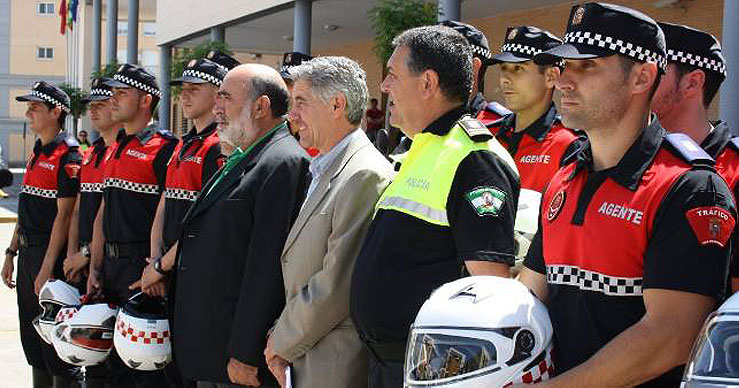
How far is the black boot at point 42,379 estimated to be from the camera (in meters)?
6.85

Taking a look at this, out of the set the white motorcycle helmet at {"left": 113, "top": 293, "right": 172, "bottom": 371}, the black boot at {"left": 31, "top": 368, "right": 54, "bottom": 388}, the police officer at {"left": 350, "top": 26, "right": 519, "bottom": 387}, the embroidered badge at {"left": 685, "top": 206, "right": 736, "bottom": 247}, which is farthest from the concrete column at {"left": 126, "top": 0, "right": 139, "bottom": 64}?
the embroidered badge at {"left": 685, "top": 206, "right": 736, "bottom": 247}

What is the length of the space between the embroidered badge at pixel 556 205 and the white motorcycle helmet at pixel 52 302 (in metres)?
3.73

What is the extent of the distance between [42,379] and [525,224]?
4.61 m

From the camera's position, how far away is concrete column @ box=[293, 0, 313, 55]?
16516 millimetres

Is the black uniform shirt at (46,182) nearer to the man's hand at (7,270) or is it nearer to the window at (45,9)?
the man's hand at (7,270)

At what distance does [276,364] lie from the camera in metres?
3.74

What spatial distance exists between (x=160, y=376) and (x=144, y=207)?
38.8 inches

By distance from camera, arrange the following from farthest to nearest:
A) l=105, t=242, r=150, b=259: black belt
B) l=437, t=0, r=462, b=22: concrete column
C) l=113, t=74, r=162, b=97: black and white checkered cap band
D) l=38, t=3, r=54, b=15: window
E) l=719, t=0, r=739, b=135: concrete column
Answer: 1. l=38, t=3, r=54, b=15: window
2. l=437, t=0, r=462, b=22: concrete column
3. l=719, t=0, r=739, b=135: concrete column
4. l=113, t=74, r=162, b=97: black and white checkered cap band
5. l=105, t=242, r=150, b=259: black belt

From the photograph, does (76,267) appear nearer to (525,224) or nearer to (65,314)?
(65,314)

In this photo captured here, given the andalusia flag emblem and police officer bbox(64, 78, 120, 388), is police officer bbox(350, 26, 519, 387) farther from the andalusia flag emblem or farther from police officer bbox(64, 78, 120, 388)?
police officer bbox(64, 78, 120, 388)

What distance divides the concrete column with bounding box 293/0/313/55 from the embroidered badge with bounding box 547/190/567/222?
13949 mm

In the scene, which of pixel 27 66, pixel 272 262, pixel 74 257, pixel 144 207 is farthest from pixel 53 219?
pixel 27 66

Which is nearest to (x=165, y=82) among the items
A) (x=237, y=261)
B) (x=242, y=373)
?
(x=237, y=261)

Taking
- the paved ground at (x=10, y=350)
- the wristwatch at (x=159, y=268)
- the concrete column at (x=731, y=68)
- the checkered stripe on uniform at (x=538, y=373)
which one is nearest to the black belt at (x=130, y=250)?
the wristwatch at (x=159, y=268)
